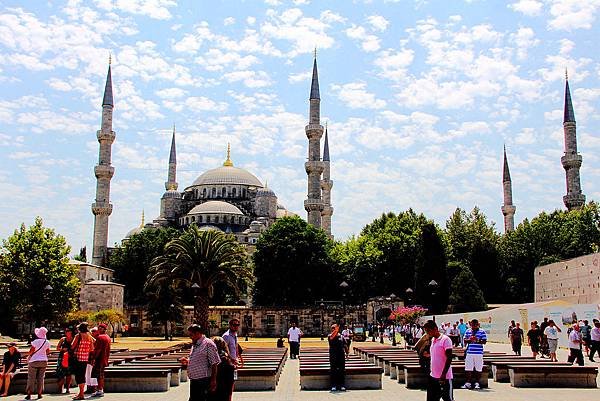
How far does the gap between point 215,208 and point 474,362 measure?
75.3m

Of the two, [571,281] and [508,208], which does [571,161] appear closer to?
[508,208]

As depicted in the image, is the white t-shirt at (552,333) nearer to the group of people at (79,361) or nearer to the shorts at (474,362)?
the shorts at (474,362)

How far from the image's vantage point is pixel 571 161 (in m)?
60.7

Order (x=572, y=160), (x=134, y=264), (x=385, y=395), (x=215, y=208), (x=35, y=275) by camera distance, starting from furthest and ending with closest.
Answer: (x=215, y=208) → (x=134, y=264) → (x=572, y=160) → (x=35, y=275) → (x=385, y=395)

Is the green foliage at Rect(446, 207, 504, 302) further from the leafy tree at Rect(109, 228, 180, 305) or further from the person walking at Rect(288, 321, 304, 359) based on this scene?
the person walking at Rect(288, 321, 304, 359)

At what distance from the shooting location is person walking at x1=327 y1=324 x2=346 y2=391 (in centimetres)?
1290

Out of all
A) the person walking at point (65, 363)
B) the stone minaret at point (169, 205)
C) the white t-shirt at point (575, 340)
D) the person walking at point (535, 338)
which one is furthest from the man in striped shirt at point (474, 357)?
the stone minaret at point (169, 205)

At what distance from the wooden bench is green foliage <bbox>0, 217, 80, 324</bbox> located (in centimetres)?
2689

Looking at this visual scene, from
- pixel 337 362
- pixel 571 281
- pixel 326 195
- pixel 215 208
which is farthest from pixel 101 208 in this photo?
pixel 337 362

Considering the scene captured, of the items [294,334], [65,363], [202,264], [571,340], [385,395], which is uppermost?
[202,264]

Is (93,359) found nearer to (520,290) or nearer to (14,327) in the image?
(14,327)

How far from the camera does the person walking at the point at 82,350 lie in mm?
12062

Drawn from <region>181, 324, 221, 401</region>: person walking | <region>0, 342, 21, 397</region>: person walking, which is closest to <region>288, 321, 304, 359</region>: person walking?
<region>0, 342, 21, 397</region>: person walking

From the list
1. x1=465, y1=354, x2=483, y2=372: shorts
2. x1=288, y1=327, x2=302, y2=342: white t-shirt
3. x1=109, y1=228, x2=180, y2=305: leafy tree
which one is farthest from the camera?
x1=109, y1=228, x2=180, y2=305: leafy tree
